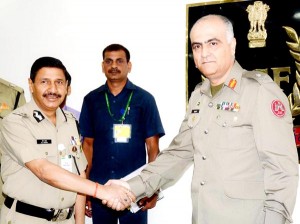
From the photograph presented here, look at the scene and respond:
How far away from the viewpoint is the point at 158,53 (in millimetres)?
3389

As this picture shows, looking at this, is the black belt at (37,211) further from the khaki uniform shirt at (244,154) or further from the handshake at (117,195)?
the khaki uniform shirt at (244,154)

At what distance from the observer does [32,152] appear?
2.03 m

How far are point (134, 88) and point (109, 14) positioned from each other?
92 centimetres

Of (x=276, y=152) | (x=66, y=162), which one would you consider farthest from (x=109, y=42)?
(x=276, y=152)

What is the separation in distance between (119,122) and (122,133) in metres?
0.11

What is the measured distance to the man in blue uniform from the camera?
311 cm

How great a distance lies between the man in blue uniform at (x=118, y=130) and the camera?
3113 millimetres

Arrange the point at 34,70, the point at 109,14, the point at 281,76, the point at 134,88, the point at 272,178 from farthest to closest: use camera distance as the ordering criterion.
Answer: the point at 109,14, the point at 134,88, the point at 281,76, the point at 34,70, the point at 272,178

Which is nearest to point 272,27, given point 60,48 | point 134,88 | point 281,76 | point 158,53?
point 281,76

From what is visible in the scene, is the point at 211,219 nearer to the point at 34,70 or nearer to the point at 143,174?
the point at 143,174

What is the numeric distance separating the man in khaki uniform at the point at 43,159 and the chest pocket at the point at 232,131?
0.82 metres

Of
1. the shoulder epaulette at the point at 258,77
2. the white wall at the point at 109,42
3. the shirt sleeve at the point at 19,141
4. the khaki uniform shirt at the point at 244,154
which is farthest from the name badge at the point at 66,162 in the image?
the white wall at the point at 109,42

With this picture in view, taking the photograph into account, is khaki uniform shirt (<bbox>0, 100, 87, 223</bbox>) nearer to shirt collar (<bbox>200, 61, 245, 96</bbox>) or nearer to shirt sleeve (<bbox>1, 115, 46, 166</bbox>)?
shirt sleeve (<bbox>1, 115, 46, 166</bbox>)

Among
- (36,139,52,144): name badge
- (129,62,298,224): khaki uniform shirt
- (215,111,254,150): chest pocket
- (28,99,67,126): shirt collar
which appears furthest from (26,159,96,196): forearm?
(215,111,254,150): chest pocket
